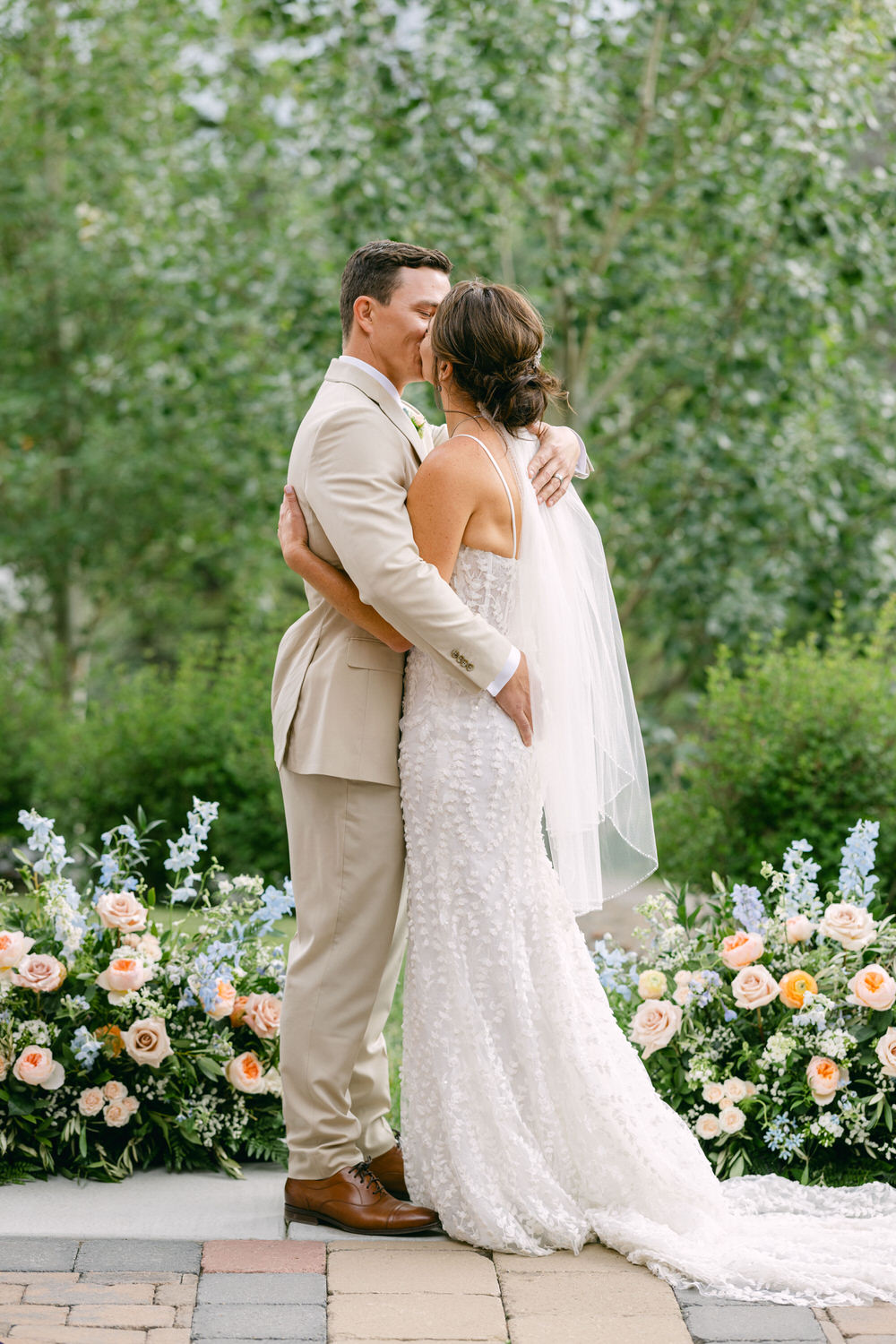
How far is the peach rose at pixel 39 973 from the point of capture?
335 centimetres

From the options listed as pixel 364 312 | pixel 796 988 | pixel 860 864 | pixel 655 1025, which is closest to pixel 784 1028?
pixel 796 988

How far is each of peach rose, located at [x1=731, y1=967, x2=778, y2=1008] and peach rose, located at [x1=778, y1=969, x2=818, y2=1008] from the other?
0.08 feet

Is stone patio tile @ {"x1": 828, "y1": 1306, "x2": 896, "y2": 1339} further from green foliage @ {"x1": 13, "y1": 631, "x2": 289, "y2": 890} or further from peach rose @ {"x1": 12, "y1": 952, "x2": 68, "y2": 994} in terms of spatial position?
green foliage @ {"x1": 13, "y1": 631, "x2": 289, "y2": 890}

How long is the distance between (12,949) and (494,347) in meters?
1.84

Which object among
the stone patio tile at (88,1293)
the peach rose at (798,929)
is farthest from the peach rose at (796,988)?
the stone patio tile at (88,1293)

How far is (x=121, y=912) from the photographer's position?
11.4ft

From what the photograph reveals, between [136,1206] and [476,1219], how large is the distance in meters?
0.80

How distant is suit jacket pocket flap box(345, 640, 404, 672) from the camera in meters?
3.01

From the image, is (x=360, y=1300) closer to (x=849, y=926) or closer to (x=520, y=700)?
(x=520, y=700)

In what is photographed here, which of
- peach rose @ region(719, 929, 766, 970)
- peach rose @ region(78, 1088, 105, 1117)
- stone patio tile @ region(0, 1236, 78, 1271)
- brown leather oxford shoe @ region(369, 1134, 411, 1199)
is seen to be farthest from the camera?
peach rose @ region(719, 929, 766, 970)

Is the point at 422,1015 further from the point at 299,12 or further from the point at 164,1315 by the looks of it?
the point at 299,12

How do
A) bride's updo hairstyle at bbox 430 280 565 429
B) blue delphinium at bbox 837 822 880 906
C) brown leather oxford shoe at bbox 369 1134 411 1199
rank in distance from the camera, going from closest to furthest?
bride's updo hairstyle at bbox 430 280 565 429 < brown leather oxford shoe at bbox 369 1134 411 1199 < blue delphinium at bbox 837 822 880 906

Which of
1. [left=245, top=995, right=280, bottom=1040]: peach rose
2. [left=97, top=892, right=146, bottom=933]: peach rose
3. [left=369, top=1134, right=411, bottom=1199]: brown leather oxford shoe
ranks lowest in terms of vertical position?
[left=369, top=1134, right=411, bottom=1199]: brown leather oxford shoe

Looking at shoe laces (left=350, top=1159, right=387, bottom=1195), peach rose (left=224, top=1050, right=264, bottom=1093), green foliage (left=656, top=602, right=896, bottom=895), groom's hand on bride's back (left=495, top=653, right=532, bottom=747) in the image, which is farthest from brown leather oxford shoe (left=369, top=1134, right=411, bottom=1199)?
green foliage (left=656, top=602, right=896, bottom=895)
